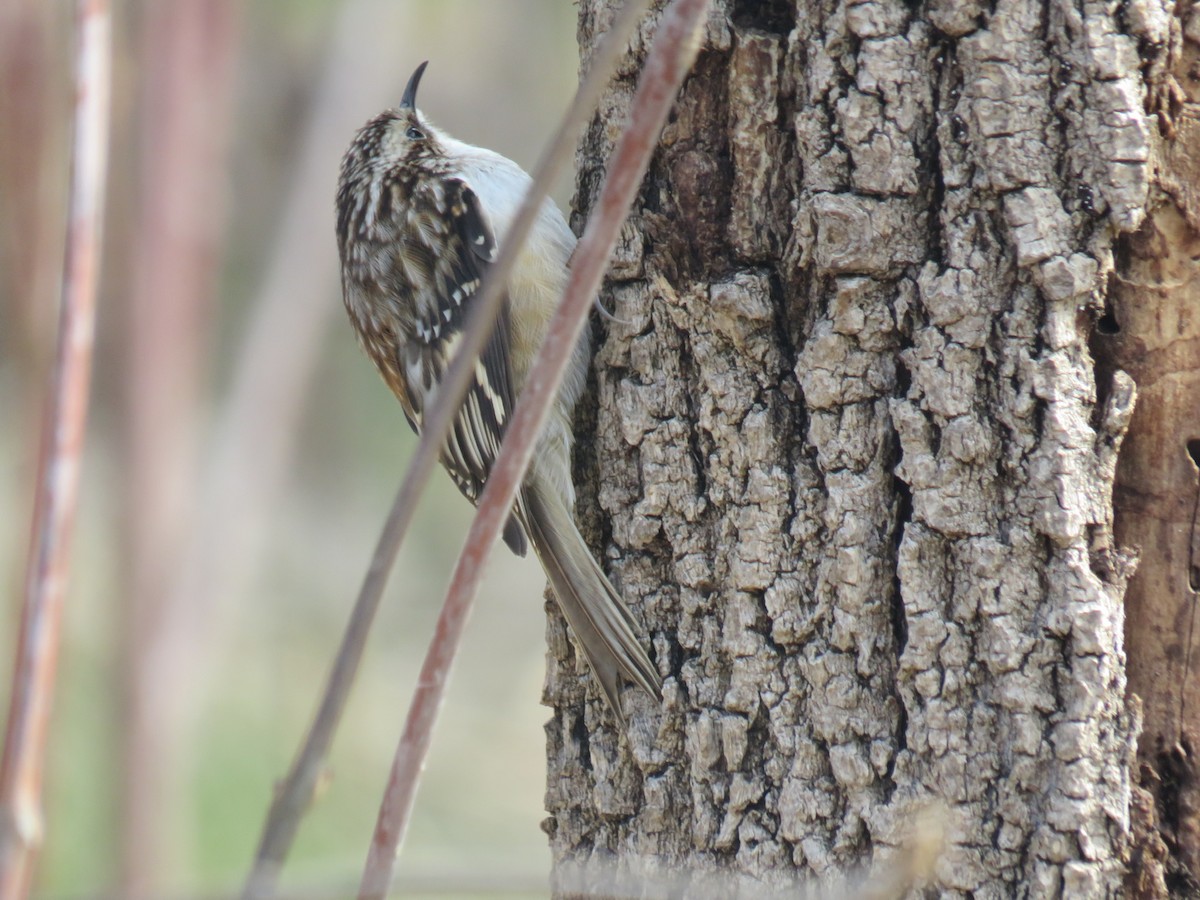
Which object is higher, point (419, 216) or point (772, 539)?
point (419, 216)

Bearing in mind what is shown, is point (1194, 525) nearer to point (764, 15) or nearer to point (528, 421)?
point (764, 15)

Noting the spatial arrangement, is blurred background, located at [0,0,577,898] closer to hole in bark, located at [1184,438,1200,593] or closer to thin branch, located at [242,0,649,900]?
thin branch, located at [242,0,649,900]

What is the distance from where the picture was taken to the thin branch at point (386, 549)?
0.70m

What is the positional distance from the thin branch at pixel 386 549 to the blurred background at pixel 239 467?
64mm

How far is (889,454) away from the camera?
5.47 feet

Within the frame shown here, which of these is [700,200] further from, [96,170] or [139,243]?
[96,170]

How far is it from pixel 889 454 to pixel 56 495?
44.9 inches

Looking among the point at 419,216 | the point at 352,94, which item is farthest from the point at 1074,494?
the point at 352,94

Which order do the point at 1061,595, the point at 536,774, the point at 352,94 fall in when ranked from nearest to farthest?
the point at 1061,595, the point at 352,94, the point at 536,774

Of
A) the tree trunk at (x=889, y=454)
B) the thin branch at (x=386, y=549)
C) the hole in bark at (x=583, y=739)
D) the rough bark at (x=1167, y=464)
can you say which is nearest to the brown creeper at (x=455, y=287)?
the hole in bark at (x=583, y=739)

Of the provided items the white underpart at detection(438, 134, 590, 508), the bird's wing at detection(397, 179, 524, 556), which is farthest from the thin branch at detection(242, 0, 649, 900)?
the bird's wing at detection(397, 179, 524, 556)

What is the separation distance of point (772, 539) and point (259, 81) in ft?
20.0

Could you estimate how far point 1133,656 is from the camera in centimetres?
164

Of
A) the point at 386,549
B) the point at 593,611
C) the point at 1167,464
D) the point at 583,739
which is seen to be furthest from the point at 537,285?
the point at 386,549
